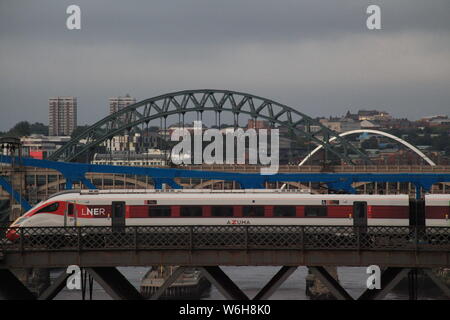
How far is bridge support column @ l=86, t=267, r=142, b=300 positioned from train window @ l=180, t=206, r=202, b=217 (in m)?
11.9

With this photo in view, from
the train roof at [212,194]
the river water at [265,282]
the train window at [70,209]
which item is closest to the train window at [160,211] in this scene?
the train roof at [212,194]

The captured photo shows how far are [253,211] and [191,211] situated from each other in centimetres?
321

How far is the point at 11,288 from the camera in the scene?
37.3m

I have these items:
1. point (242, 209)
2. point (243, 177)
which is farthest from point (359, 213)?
point (243, 177)

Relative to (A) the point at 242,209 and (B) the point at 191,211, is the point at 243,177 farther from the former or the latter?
(B) the point at 191,211

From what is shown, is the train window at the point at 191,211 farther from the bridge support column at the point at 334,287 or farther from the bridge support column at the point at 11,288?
the bridge support column at the point at 334,287

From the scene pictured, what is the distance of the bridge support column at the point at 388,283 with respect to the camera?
3506cm

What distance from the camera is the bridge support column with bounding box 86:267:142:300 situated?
36.2 metres

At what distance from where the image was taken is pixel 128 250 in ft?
120

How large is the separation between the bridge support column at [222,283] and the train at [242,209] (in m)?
12.4

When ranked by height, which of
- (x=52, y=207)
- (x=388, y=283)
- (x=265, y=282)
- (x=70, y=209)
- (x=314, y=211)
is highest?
(x=52, y=207)

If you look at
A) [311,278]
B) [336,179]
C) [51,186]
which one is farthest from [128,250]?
[51,186]
